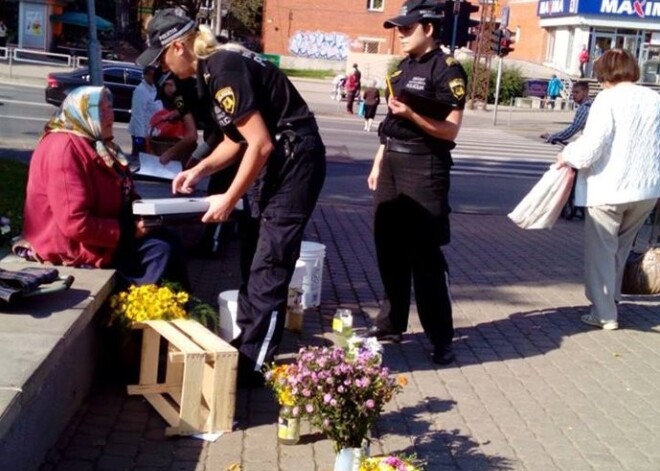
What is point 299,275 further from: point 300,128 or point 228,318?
point 300,128

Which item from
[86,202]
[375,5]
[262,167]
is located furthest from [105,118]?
[375,5]

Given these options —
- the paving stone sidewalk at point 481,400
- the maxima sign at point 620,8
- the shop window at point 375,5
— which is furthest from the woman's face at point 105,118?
the shop window at point 375,5

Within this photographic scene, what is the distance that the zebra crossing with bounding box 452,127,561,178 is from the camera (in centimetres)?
2122

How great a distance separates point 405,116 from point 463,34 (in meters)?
16.7

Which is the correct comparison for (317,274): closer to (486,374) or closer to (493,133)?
(486,374)

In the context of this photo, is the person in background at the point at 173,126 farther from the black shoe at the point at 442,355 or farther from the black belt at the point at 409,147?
the black shoe at the point at 442,355

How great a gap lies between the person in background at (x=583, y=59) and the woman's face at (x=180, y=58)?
2062 inches

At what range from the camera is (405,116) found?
584 cm

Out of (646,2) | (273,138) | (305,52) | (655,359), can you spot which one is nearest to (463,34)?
(655,359)

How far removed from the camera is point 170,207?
17.2 ft

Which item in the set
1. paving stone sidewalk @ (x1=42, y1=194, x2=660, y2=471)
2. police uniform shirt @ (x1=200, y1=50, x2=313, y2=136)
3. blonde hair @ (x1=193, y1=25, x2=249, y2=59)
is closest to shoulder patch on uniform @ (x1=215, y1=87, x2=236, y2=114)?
police uniform shirt @ (x1=200, y1=50, x2=313, y2=136)

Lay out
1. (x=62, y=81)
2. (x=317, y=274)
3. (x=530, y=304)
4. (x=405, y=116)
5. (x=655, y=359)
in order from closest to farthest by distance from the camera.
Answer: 1. (x=405, y=116)
2. (x=655, y=359)
3. (x=317, y=274)
4. (x=530, y=304)
5. (x=62, y=81)

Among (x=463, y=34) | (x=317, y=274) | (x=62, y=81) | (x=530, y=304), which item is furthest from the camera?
(x=62, y=81)

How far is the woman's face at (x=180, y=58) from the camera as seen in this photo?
198 inches
